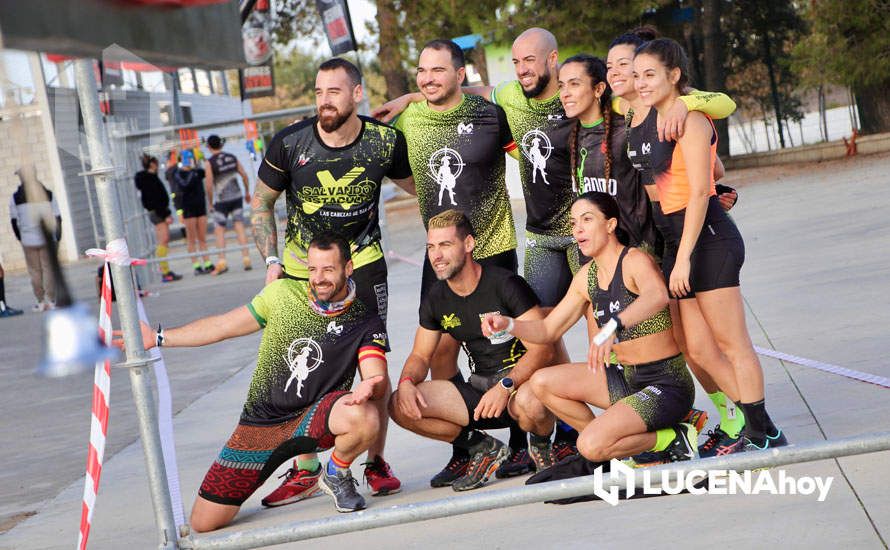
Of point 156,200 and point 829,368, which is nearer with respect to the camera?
point 829,368

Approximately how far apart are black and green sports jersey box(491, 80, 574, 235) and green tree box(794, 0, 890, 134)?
738 inches

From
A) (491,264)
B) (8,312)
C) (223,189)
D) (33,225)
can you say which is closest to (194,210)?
(223,189)

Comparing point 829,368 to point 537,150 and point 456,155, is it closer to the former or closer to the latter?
point 537,150

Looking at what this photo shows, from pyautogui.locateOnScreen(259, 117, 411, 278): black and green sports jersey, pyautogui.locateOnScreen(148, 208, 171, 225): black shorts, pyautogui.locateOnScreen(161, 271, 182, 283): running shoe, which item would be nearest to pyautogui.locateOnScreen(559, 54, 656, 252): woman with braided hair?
pyautogui.locateOnScreen(259, 117, 411, 278): black and green sports jersey

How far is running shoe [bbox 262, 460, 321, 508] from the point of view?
18.7ft

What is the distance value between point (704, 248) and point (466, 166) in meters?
1.41

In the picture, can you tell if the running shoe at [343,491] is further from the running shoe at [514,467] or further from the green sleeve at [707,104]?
the green sleeve at [707,104]

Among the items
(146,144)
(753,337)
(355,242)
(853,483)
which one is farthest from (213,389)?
(146,144)

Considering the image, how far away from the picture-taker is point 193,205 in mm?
18312

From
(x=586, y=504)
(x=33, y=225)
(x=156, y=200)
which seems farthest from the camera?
(x=156, y=200)

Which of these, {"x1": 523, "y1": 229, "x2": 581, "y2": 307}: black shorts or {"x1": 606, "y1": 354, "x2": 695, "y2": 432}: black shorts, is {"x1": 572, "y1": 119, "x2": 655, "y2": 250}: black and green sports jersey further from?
{"x1": 606, "y1": 354, "x2": 695, "y2": 432}: black shorts

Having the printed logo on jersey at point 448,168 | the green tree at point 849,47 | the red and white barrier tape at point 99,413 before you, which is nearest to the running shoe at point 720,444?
the printed logo on jersey at point 448,168

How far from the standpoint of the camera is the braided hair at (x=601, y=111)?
18.4 ft

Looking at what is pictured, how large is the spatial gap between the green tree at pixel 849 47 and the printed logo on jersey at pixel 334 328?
19.8m
